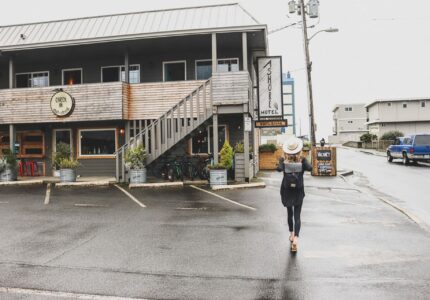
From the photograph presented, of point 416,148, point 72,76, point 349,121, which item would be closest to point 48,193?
point 72,76

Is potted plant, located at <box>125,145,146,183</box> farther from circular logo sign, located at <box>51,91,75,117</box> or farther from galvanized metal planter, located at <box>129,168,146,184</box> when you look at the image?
circular logo sign, located at <box>51,91,75,117</box>

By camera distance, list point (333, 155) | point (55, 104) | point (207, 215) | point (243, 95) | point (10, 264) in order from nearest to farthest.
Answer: point (10, 264), point (207, 215), point (243, 95), point (55, 104), point (333, 155)

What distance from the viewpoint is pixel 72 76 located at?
A: 2000cm

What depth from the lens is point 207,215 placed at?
30.7 feet

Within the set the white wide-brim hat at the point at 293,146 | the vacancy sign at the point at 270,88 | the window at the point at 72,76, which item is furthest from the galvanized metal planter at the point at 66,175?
the white wide-brim hat at the point at 293,146

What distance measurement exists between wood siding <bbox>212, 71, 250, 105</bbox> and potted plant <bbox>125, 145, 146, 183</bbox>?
12.1ft

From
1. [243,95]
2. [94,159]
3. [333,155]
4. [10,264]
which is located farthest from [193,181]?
[10,264]

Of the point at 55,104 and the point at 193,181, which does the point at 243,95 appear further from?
the point at 55,104

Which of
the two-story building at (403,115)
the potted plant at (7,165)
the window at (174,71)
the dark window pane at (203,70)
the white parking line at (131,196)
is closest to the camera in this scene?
the white parking line at (131,196)

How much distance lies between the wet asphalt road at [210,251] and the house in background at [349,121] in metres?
67.6

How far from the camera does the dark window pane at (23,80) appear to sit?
2054 centimetres

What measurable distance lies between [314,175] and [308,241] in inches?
482

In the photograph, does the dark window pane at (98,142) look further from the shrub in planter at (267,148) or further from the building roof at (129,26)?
the shrub in planter at (267,148)

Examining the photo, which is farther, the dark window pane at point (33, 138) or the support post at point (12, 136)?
the dark window pane at point (33, 138)
